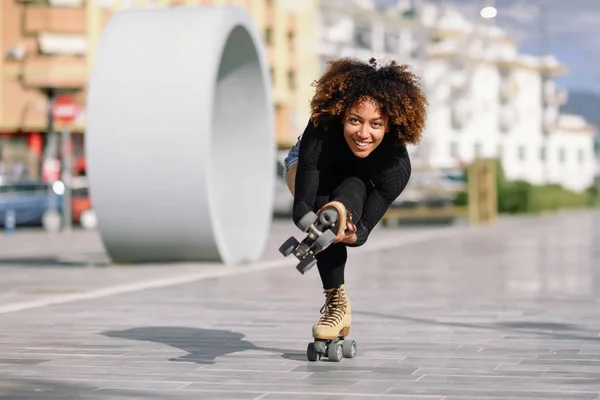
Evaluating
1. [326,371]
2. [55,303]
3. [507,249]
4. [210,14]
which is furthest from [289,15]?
[326,371]

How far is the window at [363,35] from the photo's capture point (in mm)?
97562

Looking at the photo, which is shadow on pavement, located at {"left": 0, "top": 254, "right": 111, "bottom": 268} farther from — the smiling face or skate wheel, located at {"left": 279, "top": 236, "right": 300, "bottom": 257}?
skate wheel, located at {"left": 279, "top": 236, "right": 300, "bottom": 257}

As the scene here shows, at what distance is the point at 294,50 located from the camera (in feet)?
258

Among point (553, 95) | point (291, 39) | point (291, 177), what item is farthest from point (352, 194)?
point (553, 95)

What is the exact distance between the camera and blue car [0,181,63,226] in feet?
134

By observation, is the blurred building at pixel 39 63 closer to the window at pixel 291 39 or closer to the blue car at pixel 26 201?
the blue car at pixel 26 201

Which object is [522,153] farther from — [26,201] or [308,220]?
[308,220]

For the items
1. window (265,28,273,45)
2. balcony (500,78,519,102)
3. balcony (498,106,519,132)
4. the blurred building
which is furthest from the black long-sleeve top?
balcony (500,78,519,102)

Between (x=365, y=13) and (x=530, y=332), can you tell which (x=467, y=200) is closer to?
(x=530, y=332)

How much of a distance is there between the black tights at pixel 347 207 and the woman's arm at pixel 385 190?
6 centimetres

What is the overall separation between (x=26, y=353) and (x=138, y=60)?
9.05 metres

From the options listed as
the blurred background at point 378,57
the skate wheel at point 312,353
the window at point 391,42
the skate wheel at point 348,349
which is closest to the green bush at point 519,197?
the blurred background at point 378,57

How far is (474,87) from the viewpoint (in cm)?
10888

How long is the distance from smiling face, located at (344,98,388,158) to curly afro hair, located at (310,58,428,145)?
0.03 metres
